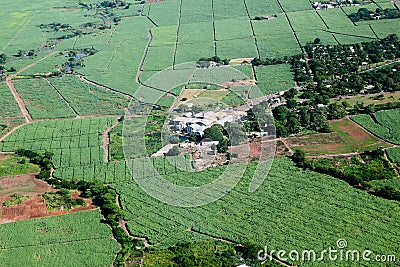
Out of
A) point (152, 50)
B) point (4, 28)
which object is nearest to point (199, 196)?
point (152, 50)

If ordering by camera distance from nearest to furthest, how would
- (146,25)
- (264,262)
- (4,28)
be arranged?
(264,262)
(146,25)
(4,28)

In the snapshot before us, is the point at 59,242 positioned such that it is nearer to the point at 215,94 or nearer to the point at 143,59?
the point at 215,94

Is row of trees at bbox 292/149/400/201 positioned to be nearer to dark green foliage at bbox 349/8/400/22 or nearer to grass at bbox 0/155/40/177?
grass at bbox 0/155/40/177

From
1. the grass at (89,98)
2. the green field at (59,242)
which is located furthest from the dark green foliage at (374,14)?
the green field at (59,242)

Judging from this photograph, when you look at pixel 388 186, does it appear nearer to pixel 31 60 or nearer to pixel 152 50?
pixel 152 50

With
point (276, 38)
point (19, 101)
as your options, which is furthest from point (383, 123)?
point (19, 101)

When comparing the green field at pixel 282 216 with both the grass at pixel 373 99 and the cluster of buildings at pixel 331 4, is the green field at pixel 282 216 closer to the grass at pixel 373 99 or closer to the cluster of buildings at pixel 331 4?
the grass at pixel 373 99
